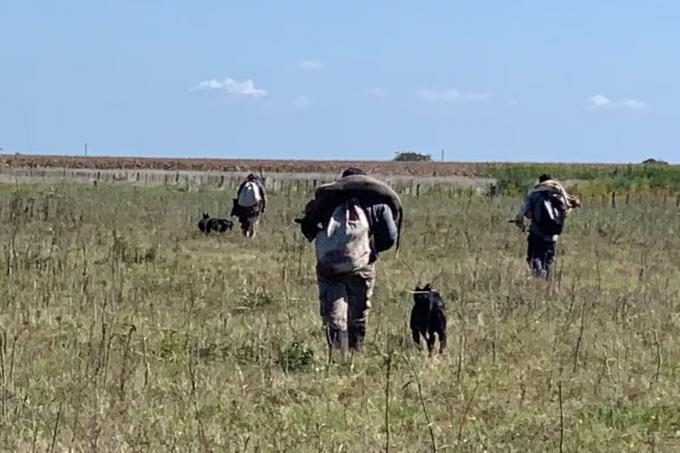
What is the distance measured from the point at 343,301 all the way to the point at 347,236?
59 centimetres

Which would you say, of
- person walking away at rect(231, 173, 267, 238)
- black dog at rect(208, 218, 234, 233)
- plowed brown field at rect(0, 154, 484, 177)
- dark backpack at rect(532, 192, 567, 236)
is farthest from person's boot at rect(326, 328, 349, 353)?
plowed brown field at rect(0, 154, 484, 177)

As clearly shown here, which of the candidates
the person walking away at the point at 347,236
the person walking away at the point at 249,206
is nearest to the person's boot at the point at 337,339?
the person walking away at the point at 347,236

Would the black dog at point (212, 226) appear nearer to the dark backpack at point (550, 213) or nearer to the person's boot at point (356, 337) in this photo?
the dark backpack at point (550, 213)

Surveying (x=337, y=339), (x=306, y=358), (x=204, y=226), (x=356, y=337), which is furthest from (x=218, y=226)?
(x=306, y=358)

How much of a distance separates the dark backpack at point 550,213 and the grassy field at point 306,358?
27.3 inches

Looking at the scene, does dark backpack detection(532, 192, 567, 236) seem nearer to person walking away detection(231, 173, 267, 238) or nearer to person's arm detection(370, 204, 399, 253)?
person's arm detection(370, 204, 399, 253)

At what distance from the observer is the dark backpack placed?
1352cm

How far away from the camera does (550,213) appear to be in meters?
13.6

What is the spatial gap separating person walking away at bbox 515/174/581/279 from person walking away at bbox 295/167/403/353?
198 inches

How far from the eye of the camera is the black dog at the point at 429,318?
8727mm

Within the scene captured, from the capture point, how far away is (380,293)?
12711 millimetres

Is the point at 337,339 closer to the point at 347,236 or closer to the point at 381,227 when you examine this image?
the point at 347,236

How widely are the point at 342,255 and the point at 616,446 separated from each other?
2.81m

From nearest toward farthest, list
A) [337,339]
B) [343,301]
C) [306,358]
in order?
1. [306,358]
2. [337,339]
3. [343,301]
